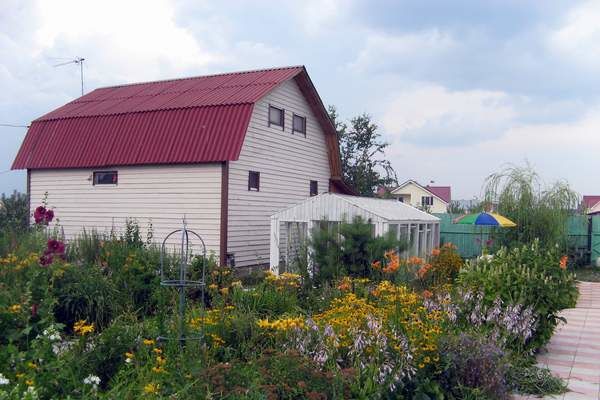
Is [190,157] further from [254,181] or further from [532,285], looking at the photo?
[532,285]

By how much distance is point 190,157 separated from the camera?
15039 mm

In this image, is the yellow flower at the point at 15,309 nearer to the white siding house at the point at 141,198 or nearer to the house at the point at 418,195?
the white siding house at the point at 141,198

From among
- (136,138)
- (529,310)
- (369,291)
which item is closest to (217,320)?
(369,291)

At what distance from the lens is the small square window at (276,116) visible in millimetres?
16750

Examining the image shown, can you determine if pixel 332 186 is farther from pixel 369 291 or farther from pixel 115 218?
pixel 369 291

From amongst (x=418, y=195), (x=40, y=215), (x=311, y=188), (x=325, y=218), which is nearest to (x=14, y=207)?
(x=311, y=188)

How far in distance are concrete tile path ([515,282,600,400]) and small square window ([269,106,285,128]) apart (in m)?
9.04

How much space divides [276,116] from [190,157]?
321 centimetres

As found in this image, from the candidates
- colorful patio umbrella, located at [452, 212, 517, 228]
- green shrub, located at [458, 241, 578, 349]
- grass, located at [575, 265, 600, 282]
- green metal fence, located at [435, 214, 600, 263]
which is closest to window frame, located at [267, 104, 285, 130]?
colorful patio umbrella, located at [452, 212, 517, 228]

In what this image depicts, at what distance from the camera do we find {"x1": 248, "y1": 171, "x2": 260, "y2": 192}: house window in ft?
52.6

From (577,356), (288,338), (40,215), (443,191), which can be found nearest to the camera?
(288,338)

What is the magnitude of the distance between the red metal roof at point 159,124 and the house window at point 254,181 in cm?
163

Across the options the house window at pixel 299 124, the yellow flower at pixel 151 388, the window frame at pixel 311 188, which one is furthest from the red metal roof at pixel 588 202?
the yellow flower at pixel 151 388

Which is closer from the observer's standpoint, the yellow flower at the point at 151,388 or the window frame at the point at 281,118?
the yellow flower at the point at 151,388
